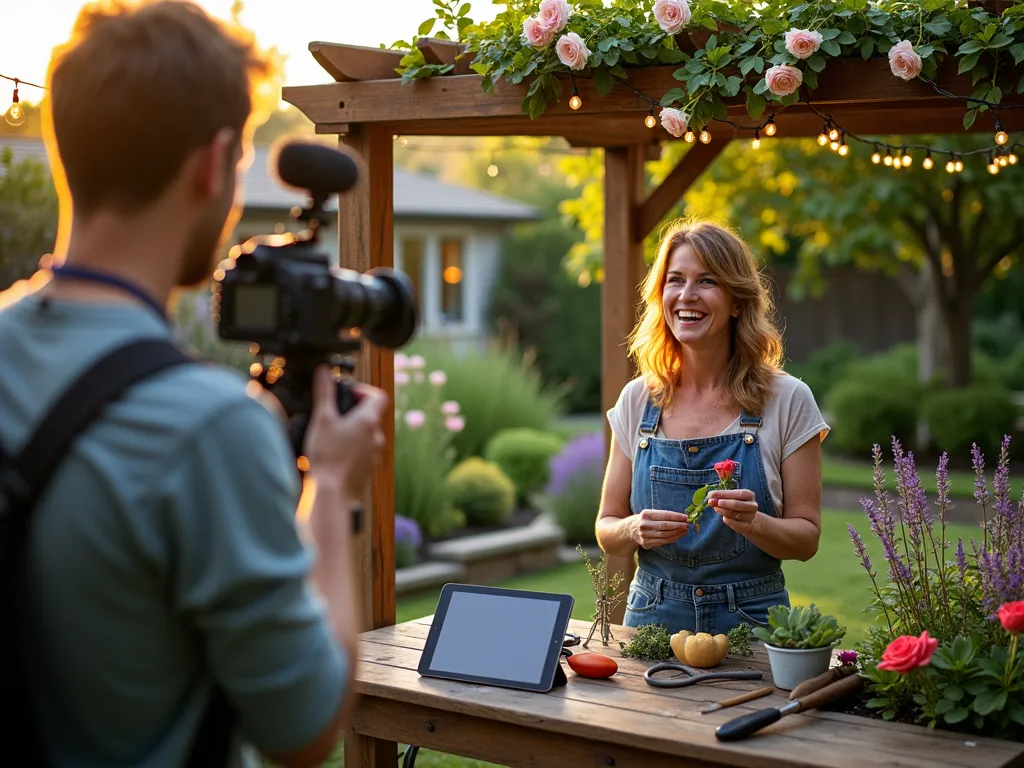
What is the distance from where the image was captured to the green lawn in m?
11.8

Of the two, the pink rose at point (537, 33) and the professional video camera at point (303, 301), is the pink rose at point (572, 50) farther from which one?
the professional video camera at point (303, 301)

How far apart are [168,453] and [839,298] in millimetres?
22177

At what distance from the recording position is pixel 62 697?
1.37m

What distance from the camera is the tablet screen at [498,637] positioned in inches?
124

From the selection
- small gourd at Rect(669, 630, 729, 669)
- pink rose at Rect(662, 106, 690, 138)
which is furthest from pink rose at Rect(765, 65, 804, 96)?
small gourd at Rect(669, 630, 729, 669)

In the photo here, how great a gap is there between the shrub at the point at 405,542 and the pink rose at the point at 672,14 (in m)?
5.42

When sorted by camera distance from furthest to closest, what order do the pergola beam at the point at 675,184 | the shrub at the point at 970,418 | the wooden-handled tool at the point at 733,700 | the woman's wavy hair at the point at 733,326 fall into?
the shrub at the point at 970,418 → the pergola beam at the point at 675,184 → the woman's wavy hair at the point at 733,326 → the wooden-handled tool at the point at 733,700

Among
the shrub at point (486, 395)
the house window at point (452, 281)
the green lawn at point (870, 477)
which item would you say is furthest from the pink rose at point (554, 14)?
the house window at point (452, 281)

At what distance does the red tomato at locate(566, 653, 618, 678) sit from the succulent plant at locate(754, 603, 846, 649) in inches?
15.7

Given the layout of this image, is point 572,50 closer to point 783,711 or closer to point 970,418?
point 783,711

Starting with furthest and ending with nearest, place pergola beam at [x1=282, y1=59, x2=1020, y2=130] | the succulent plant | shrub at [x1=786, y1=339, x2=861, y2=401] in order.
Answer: shrub at [x1=786, y1=339, x2=861, y2=401] → pergola beam at [x1=282, y1=59, x2=1020, y2=130] → the succulent plant

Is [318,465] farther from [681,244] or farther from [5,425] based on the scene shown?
[681,244]

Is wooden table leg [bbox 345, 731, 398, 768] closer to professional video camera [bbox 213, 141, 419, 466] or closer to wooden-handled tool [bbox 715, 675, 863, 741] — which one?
wooden-handled tool [bbox 715, 675, 863, 741]

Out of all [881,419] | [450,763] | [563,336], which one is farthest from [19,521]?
[563,336]
